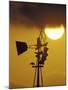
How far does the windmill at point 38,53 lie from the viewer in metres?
2.04

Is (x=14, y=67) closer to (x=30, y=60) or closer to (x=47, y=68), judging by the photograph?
(x=30, y=60)

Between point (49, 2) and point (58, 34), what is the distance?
0.38 meters

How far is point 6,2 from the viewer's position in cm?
201

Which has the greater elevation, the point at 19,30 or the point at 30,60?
the point at 19,30

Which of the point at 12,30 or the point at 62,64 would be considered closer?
the point at 12,30

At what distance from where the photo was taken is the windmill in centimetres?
204

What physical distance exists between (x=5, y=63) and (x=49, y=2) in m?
0.84

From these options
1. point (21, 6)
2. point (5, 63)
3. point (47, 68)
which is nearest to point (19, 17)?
point (21, 6)

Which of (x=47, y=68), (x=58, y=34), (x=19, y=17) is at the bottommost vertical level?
(x=47, y=68)

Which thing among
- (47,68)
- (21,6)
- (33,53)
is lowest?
(47,68)

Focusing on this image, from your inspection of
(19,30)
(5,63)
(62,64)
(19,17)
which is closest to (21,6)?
(19,17)

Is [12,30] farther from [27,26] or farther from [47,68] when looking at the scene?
[47,68]

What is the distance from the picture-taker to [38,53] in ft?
6.80

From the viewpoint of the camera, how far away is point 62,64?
214cm
